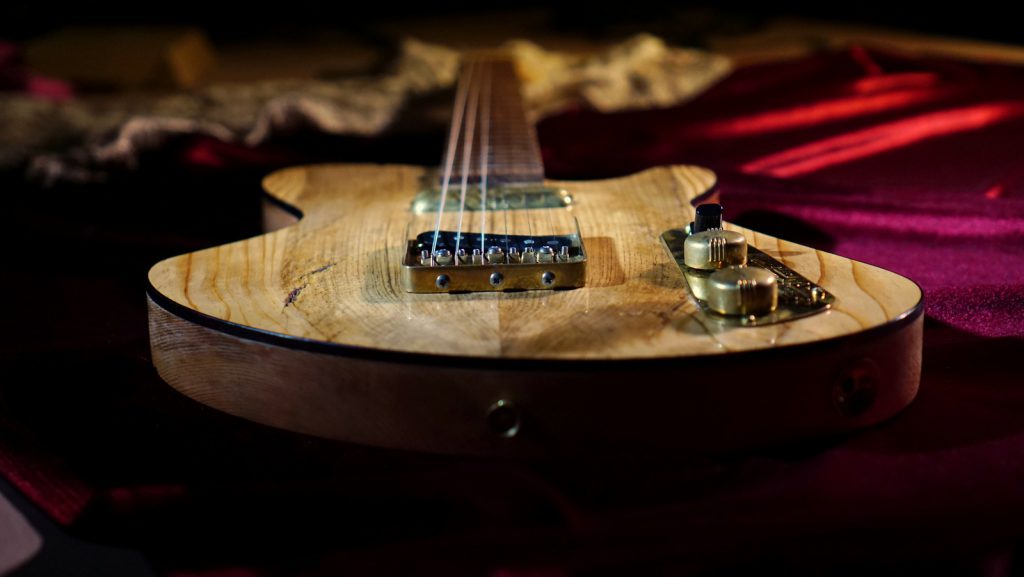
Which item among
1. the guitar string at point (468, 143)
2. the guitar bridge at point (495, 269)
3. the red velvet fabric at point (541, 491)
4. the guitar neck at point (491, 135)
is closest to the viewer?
the red velvet fabric at point (541, 491)

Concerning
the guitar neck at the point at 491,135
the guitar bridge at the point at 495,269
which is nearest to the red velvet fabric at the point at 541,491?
the guitar bridge at the point at 495,269

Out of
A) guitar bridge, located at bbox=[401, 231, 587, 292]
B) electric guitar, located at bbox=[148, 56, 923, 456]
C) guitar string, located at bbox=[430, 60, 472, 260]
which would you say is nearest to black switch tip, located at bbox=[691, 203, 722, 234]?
electric guitar, located at bbox=[148, 56, 923, 456]

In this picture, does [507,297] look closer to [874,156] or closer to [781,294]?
[781,294]

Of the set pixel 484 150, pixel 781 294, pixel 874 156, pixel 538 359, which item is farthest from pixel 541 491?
pixel 874 156

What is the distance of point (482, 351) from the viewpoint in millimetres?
634

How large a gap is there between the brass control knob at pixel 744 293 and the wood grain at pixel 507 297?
2 cm

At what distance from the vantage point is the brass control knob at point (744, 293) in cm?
66

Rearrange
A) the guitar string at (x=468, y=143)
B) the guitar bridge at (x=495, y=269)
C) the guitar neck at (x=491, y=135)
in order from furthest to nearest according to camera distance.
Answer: the guitar neck at (x=491, y=135) → the guitar string at (x=468, y=143) → the guitar bridge at (x=495, y=269)

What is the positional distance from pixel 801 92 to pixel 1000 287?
73 cm

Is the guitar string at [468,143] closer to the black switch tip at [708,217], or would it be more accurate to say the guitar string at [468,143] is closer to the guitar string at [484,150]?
the guitar string at [484,150]

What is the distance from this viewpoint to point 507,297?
29.1 inches

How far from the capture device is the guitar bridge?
745 mm

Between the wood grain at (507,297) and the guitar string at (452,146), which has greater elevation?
the guitar string at (452,146)

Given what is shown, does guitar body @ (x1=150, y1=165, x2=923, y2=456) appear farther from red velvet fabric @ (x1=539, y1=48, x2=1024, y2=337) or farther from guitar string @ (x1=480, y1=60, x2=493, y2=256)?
red velvet fabric @ (x1=539, y1=48, x2=1024, y2=337)
